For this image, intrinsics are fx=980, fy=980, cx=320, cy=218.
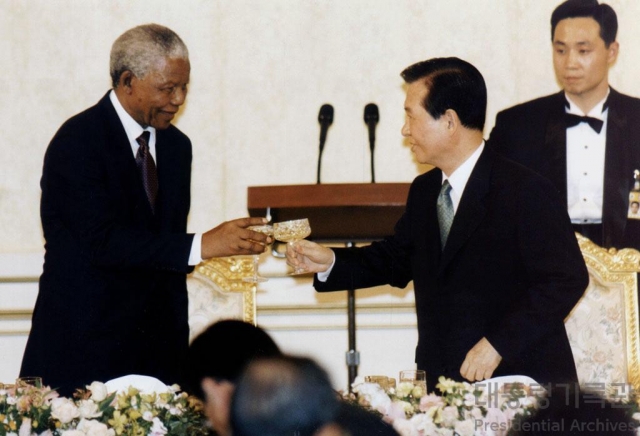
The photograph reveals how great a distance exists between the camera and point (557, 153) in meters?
4.31

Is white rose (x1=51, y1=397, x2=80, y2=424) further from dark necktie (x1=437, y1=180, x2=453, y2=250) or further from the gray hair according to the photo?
the gray hair

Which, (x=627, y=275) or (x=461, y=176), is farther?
(x=627, y=275)

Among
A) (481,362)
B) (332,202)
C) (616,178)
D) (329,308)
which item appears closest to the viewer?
(481,362)

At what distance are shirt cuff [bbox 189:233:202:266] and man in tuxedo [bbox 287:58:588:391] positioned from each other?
12.0 inches

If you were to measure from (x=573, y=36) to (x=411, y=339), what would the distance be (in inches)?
62.1

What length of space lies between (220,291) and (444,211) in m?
0.91

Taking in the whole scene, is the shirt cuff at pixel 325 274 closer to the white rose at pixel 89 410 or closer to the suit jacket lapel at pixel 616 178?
the white rose at pixel 89 410

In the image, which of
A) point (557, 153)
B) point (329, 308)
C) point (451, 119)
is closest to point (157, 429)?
point (451, 119)

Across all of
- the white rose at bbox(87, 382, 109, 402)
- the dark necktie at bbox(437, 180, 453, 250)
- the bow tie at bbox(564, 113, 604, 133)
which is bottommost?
the white rose at bbox(87, 382, 109, 402)

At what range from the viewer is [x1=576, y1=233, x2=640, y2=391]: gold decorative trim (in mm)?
3285

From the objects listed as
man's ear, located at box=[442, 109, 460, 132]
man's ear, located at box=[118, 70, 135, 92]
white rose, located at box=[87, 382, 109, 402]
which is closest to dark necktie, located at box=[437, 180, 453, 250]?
man's ear, located at box=[442, 109, 460, 132]

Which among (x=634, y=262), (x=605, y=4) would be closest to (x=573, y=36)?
(x=605, y=4)

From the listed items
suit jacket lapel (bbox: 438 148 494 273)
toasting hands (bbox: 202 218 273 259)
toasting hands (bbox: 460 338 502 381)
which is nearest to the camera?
toasting hands (bbox: 460 338 502 381)

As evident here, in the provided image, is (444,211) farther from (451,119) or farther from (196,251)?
(196,251)
